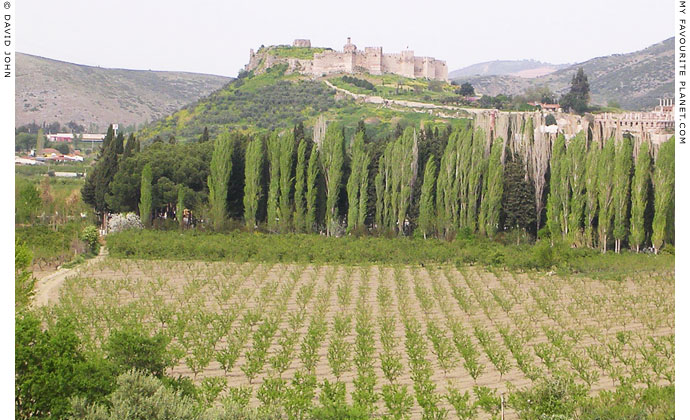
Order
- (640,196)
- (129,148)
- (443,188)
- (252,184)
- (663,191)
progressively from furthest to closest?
(129,148), (252,184), (443,188), (640,196), (663,191)

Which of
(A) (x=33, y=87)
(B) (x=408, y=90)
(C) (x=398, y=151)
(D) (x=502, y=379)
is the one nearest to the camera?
(D) (x=502, y=379)

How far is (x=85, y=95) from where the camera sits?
129m

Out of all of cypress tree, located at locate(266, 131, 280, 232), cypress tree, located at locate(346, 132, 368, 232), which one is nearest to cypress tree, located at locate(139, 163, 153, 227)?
cypress tree, located at locate(266, 131, 280, 232)

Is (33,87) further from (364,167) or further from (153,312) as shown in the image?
(153,312)

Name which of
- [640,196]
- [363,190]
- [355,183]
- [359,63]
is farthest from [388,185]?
[359,63]

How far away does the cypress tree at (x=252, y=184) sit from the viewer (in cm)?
3559

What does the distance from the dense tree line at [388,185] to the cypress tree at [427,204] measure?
0.17ft

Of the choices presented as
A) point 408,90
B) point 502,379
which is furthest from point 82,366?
point 408,90

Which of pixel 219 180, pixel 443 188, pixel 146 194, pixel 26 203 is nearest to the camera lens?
pixel 443 188

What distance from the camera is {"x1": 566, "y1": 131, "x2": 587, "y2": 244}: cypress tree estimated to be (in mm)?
32094

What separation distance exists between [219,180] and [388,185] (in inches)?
306

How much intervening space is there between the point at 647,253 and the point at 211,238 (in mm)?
17714

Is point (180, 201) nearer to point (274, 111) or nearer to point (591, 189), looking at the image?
point (591, 189)

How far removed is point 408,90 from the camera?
77750 mm
